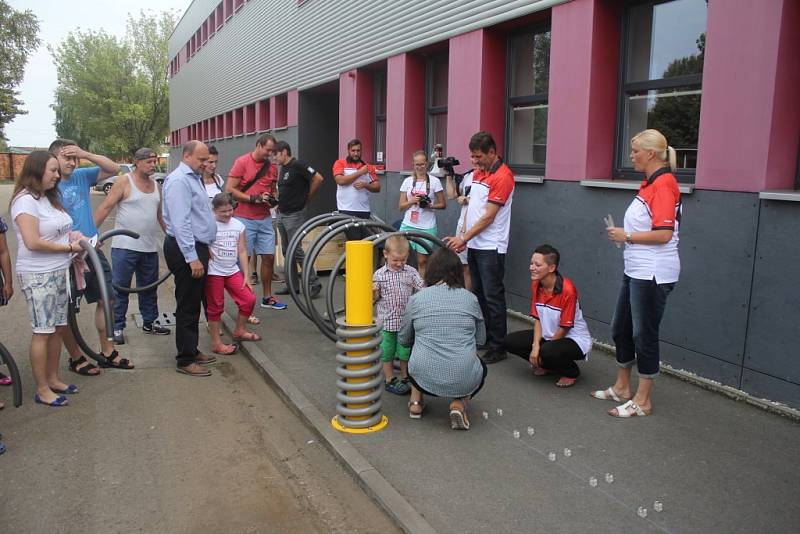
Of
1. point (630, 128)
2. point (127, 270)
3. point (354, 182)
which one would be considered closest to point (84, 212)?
point (127, 270)

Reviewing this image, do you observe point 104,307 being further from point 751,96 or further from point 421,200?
point 751,96

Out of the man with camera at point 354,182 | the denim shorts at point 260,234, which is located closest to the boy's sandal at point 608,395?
the denim shorts at point 260,234

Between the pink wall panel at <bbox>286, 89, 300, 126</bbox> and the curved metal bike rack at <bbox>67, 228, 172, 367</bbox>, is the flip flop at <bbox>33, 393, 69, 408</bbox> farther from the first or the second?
the pink wall panel at <bbox>286, 89, 300, 126</bbox>

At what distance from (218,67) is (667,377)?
24.4m

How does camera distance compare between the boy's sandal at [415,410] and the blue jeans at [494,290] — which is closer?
the boy's sandal at [415,410]

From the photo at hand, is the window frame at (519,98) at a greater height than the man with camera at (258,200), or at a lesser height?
greater

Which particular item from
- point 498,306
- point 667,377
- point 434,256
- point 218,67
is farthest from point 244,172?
point 218,67

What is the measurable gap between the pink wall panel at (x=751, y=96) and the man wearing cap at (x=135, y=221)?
15.8 ft

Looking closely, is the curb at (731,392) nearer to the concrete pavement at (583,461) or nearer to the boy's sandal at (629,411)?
the concrete pavement at (583,461)

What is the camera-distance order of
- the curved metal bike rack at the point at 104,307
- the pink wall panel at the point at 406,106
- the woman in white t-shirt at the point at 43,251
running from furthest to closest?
the pink wall panel at the point at 406,106 < the curved metal bike rack at the point at 104,307 < the woman in white t-shirt at the point at 43,251

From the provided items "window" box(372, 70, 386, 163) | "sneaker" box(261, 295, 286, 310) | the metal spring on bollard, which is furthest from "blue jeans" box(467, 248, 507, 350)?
"window" box(372, 70, 386, 163)

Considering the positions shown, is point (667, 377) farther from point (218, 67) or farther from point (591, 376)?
point (218, 67)

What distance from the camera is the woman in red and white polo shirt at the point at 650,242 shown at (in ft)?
Answer: 14.1

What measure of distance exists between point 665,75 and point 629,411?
3238 mm
